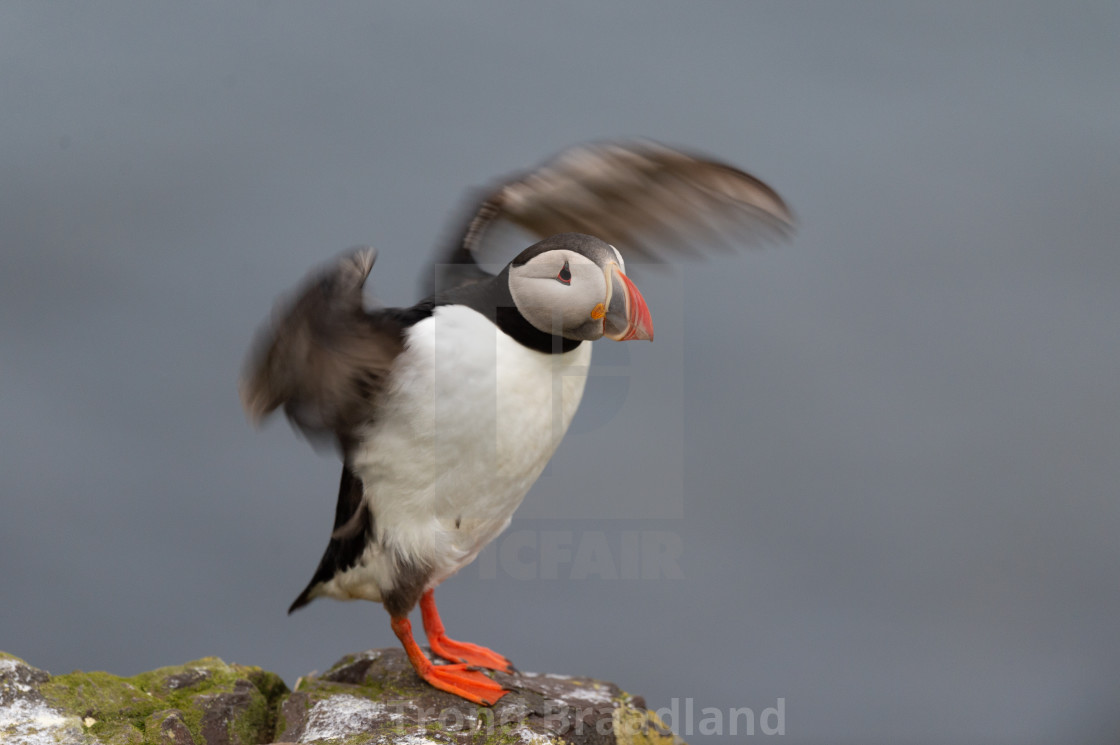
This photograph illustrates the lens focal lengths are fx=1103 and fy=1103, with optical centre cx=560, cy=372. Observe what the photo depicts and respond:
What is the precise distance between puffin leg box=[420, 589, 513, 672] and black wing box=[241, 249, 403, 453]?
1.15 meters

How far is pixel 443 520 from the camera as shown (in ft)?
11.9

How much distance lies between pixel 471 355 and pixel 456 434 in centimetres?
25

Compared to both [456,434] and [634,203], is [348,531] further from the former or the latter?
[634,203]

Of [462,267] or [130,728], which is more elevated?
[462,267]

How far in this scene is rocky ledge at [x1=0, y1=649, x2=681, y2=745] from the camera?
344 centimetres

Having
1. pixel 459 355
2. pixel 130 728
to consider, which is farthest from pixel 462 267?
pixel 130 728

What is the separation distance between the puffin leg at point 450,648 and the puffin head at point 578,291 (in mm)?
1335

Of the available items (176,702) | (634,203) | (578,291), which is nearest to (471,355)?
(578,291)

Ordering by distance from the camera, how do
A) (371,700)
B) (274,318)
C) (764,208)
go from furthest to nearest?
(371,700)
(764,208)
(274,318)

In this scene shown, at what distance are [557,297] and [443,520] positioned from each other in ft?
2.83

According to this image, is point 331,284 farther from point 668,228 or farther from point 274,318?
point 668,228

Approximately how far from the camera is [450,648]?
14.0ft

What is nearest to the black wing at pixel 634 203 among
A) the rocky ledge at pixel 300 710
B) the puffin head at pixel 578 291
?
the puffin head at pixel 578 291

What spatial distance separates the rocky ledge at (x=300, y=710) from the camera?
344 cm
